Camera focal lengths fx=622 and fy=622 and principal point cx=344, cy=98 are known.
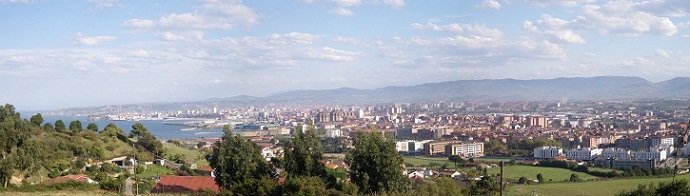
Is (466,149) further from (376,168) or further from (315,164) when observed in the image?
(376,168)

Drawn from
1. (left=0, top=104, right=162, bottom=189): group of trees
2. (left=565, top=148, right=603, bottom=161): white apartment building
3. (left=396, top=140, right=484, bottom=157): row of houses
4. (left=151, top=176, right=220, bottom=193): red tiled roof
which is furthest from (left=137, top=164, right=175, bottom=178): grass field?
(left=565, top=148, right=603, bottom=161): white apartment building

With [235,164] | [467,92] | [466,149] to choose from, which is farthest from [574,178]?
[467,92]

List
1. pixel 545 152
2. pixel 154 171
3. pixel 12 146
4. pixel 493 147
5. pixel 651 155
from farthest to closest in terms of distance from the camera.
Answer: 1. pixel 493 147
2. pixel 545 152
3. pixel 651 155
4. pixel 154 171
5. pixel 12 146

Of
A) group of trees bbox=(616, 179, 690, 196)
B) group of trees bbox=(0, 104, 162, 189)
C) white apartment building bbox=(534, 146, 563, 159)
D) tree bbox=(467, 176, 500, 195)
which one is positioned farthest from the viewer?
white apartment building bbox=(534, 146, 563, 159)

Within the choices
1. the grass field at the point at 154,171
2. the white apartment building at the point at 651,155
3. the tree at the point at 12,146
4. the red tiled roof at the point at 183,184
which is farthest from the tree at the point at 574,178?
the tree at the point at 12,146

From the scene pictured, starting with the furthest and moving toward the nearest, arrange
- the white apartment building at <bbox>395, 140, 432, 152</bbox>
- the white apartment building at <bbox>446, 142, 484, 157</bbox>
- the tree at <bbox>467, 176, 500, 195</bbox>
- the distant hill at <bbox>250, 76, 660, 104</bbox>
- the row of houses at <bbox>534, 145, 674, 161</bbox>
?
the distant hill at <bbox>250, 76, 660, 104</bbox>
the white apartment building at <bbox>395, 140, 432, 152</bbox>
the white apartment building at <bbox>446, 142, 484, 157</bbox>
the row of houses at <bbox>534, 145, 674, 161</bbox>
the tree at <bbox>467, 176, 500, 195</bbox>

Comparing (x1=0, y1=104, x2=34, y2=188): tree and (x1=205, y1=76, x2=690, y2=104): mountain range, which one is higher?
(x1=205, y1=76, x2=690, y2=104): mountain range

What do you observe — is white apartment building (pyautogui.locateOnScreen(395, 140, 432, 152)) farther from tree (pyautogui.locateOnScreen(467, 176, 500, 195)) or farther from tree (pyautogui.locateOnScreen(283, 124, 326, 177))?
tree (pyautogui.locateOnScreen(283, 124, 326, 177))
